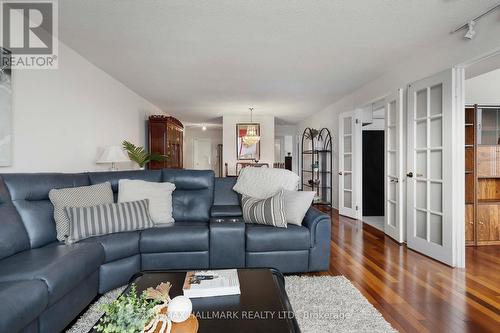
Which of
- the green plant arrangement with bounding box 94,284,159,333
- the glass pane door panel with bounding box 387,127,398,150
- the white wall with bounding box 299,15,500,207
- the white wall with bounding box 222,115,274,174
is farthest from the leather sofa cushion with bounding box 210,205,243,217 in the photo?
the white wall with bounding box 222,115,274,174

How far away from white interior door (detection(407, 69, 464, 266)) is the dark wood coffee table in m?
2.36

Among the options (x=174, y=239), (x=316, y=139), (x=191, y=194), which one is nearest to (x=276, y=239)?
(x=174, y=239)

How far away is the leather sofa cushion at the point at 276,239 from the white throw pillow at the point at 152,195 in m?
0.91

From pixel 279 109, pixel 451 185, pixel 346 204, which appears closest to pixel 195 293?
pixel 451 185

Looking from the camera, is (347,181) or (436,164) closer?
(436,164)

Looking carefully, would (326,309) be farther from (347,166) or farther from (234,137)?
(234,137)

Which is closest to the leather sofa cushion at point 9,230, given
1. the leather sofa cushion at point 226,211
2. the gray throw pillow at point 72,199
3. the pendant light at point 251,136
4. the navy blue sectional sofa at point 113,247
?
the navy blue sectional sofa at point 113,247

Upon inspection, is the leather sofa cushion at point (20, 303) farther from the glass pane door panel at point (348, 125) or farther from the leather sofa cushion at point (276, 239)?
the glass pane door panel at point (348, 125)

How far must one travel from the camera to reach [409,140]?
12.0ft

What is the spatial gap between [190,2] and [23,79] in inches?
69.1

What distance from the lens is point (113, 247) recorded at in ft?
7.53

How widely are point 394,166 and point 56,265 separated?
161 inches

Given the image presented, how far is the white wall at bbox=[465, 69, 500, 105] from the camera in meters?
4.19

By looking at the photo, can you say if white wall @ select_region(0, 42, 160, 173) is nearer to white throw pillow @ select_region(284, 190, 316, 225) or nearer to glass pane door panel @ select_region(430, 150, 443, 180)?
white throw pillow @ select_region(284, 190, 316, 225)
